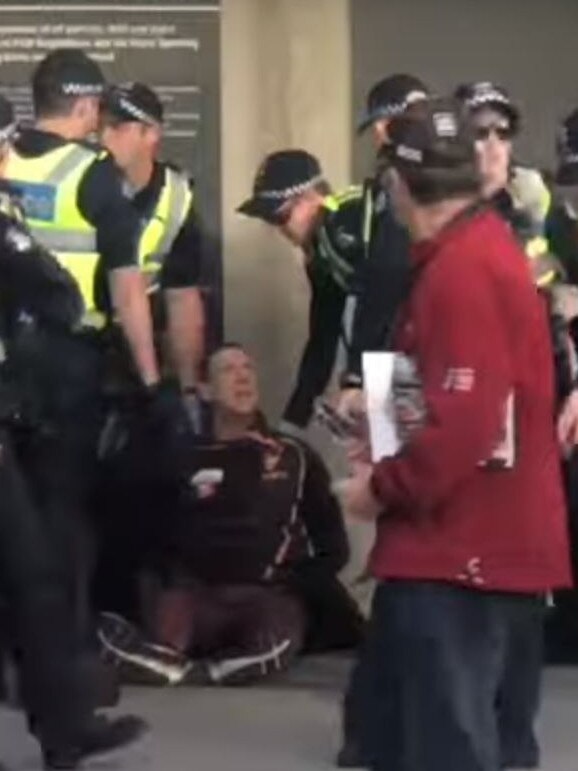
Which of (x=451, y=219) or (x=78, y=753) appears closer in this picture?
(x=451, y=219)

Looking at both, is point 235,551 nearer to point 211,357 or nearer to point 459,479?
point 211,357

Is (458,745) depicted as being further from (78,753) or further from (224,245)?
(224,245)

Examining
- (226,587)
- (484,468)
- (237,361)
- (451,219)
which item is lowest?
(226,587)

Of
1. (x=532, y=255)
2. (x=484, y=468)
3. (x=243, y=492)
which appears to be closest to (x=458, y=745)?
(x=484, y=468)

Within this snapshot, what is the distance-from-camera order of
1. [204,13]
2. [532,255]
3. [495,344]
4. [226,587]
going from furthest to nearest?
[204,13]
[226,587]
[532,255]
[495,344]

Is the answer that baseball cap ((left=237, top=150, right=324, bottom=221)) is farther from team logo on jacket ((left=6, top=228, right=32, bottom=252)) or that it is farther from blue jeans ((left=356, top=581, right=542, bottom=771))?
blue jeans ((left=356, top=581, right=542, bottom=771))

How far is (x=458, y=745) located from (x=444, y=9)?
4.84 meters

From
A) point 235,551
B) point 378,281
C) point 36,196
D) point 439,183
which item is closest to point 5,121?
point 36,196

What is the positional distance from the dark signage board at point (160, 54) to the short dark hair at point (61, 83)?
163 cm

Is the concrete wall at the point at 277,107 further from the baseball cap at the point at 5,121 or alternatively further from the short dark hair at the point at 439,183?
the short dark hair at the point at 439,183

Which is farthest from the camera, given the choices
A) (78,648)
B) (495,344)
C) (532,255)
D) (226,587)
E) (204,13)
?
(204,13)

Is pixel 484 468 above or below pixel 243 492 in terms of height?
above

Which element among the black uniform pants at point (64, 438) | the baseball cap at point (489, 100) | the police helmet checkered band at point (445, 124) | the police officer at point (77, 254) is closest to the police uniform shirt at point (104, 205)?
the police officer at point (77, 254)

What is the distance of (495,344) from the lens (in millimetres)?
5746
